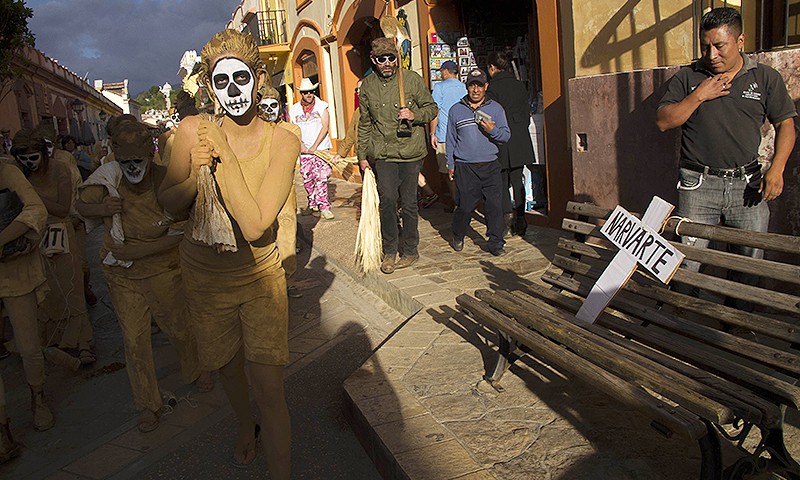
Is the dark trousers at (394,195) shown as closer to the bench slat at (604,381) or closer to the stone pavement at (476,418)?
the stone pavement at (476,418)

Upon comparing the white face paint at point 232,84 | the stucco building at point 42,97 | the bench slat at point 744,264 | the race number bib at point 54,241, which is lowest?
the bench slat at point 744,264

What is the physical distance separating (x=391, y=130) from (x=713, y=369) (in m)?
3.97

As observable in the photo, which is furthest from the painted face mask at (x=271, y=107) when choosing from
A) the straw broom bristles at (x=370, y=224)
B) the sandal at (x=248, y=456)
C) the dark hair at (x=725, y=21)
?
the dark hair at (x=725, y=21)

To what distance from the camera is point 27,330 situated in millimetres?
4336

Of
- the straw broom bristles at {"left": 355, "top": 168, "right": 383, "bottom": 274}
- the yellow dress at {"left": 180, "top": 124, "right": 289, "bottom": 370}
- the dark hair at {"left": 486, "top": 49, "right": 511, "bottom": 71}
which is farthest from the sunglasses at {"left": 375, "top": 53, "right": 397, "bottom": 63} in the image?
the yellow dress at {"left": 180, "top": 124, "right": 289, "bottom": 370}

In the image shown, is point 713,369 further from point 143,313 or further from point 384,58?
point 384,58

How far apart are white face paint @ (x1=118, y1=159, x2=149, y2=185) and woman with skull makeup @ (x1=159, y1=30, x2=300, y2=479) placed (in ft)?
3.46

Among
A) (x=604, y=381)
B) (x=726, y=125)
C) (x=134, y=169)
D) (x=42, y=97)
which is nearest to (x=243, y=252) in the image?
(x=134, y=169)

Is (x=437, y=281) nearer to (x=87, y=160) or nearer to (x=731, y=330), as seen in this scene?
(x=731, y=330)

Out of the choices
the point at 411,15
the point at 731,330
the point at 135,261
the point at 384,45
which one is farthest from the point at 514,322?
the point at 411,15

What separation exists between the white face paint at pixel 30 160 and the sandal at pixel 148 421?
2395mm

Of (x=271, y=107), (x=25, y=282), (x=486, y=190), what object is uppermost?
(x=271, y=107)

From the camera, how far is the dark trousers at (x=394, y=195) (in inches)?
242

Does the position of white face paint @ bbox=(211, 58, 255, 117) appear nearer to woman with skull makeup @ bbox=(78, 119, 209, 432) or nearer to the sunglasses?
woman with skull makeup @ bbox=(78, 119, 209, 432)
